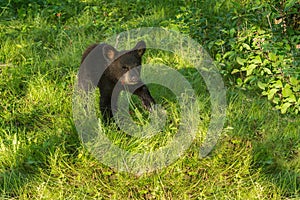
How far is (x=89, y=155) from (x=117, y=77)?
3.10 ft

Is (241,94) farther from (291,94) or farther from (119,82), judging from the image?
(119,82)

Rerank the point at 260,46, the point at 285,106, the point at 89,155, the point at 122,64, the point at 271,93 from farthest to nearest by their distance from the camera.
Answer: the point at 260,46 < the point at 271,93 < the point at 285,106 < the point at 122,64 < the point at 89,155

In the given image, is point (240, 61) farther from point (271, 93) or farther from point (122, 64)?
point (122, 64)

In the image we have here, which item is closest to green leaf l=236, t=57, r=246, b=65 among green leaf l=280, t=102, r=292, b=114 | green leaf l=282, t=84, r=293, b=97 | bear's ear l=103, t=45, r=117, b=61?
green leaf l=282, t=84, r=293, b=97

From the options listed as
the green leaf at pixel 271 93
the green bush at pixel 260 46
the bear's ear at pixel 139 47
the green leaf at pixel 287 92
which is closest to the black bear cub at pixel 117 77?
the bear's ear at pixel 139 47

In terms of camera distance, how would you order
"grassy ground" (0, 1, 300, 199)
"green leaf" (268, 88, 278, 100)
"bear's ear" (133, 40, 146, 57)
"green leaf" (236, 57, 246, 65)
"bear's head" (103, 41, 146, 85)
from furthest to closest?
"green leaf" (236, 57, 246, 65) → "green leaf" (268, 88, 278, 100) → "bear's ear" (133, 40, 146, 57) → "bear's head" (103, 41, 146, 85) → "grassy ground" (0, 1, 300, 199)

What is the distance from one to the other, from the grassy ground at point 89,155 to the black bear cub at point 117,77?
1.35 feet

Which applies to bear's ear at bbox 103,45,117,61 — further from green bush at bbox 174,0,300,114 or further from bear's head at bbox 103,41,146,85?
green bush at bbox 174,0,300,114

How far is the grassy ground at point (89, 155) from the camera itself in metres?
3.74

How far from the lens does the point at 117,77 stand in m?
4.57

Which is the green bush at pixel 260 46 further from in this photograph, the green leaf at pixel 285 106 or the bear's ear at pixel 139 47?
the bear's ear at pixel 139 47

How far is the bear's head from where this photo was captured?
14.8 feet

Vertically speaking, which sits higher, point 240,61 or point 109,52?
point 109,52

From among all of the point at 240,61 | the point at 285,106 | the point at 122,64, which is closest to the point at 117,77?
the point at 122,64
